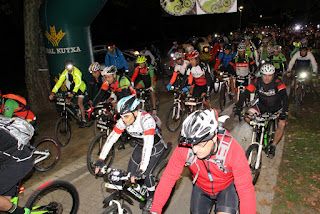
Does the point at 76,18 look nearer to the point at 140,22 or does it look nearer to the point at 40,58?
the point at 40,58

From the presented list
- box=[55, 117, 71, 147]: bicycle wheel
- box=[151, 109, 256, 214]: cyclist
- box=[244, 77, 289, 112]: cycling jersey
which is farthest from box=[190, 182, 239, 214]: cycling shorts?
box=[55, 117, 71, 147]: bicycle wheel

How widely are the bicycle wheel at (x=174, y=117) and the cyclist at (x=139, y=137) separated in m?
4.00

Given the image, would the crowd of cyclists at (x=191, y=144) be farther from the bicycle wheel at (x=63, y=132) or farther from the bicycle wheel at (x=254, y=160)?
the bicycle wheel at (x=254, y=160)

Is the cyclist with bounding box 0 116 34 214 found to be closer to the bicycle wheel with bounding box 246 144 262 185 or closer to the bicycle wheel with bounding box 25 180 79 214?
the bicycle wheel with bounding box 25 180 79 214

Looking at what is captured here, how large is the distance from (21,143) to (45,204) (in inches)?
46.9

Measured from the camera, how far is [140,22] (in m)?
36.5

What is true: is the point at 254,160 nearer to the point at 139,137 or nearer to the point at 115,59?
the point at 139,137

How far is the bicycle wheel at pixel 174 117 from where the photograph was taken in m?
8.81

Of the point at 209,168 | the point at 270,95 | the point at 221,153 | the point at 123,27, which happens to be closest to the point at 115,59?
the point at 270,95

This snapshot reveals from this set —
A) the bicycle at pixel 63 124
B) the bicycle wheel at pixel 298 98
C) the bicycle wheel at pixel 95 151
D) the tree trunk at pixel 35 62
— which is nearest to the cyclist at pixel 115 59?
the tree trunk at pixel 35 62

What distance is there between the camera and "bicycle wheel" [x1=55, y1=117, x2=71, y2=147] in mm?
7930

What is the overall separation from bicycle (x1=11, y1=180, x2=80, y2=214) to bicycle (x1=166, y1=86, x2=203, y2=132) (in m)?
4.63

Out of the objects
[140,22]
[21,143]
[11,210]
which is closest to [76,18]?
[21,143]

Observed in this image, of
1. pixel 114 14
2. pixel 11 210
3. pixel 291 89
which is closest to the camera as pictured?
pixel 11 210
